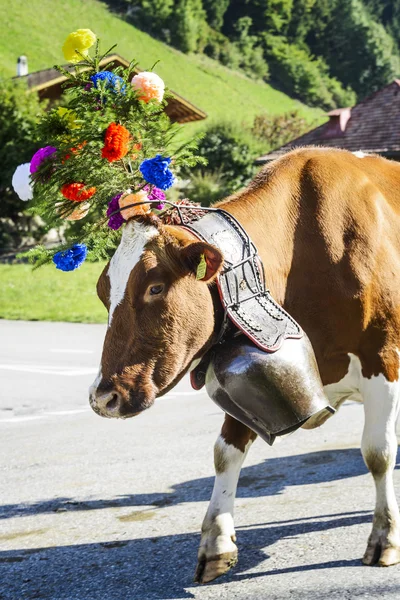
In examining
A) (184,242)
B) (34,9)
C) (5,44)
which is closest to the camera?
(184,242)

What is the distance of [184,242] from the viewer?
3803 millimetres

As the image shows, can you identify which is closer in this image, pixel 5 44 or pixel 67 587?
pixel 67 587

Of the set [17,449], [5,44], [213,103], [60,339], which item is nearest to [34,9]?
[5,44]

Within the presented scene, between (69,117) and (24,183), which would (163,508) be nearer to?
(24,183)

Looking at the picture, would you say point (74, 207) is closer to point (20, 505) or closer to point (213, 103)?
point (20, 505)

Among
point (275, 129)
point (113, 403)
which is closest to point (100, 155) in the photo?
point (113, 403)

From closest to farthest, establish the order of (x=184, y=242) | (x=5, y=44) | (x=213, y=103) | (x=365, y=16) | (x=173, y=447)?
(x=184, y=242) → (x=173, y=447) → (x=5, y=44) → (x=213, y=103) → (x=365, y=16)

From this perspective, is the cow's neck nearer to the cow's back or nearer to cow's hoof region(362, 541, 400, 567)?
the cow's back

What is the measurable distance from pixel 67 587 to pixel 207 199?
84.9 feet

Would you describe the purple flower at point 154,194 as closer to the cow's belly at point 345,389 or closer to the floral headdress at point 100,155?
the floral headdress at point 100,155

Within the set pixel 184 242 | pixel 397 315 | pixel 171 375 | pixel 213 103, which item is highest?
pixel 184 242

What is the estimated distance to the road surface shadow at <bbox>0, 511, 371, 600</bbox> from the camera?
407 centimetres

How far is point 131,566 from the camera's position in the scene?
4.39 meters

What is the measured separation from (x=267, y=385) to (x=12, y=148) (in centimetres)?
2528
